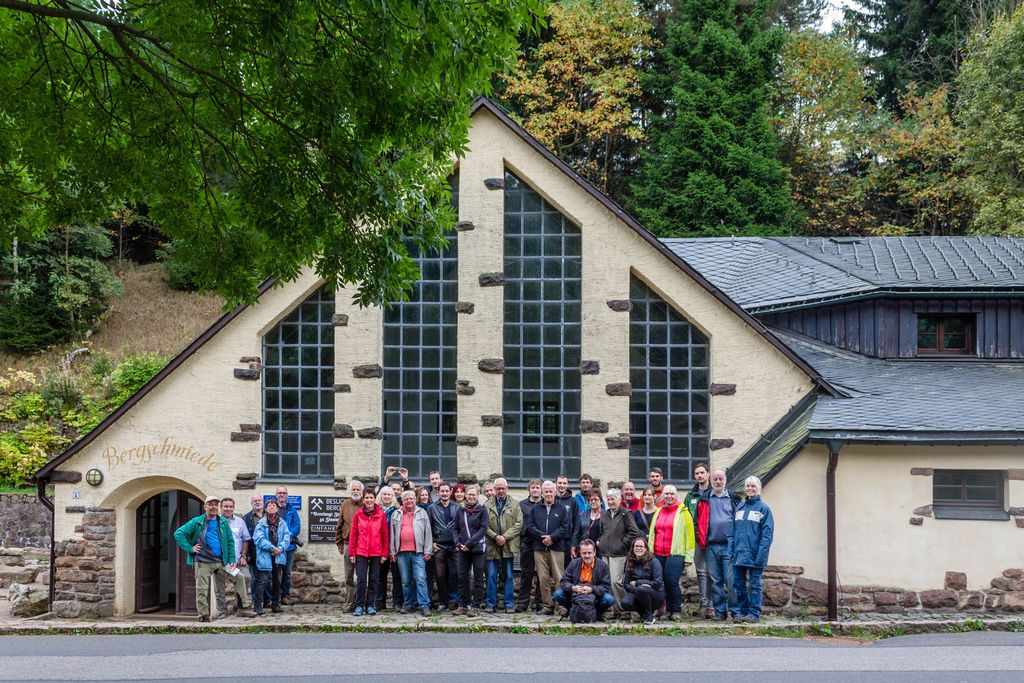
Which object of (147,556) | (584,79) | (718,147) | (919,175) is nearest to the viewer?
(147,556)

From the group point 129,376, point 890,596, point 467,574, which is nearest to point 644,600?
point 467,574

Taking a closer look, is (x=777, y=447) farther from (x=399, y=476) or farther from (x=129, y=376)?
(x=129, y=376)

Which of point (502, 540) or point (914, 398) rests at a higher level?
point (914, 398)

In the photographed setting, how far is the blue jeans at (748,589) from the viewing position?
1233 centimetres

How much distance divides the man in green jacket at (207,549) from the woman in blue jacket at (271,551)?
0.22 metres

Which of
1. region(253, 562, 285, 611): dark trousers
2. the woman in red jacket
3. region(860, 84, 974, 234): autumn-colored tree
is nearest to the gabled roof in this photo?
the woman in red jacket

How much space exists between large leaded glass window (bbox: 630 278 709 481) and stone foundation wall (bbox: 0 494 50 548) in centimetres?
1250

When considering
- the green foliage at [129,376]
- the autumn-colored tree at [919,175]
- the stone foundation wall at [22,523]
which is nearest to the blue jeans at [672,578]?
the stone foundation wall at [22,523]

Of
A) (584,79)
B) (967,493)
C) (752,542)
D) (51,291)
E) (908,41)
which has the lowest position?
(752,542)

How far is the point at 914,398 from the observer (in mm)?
13570

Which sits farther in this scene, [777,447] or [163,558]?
[163,558]

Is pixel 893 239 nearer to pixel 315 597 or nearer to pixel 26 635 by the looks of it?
pixel 315 597

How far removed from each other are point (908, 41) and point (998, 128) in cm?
938

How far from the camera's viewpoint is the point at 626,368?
14.2 metres
